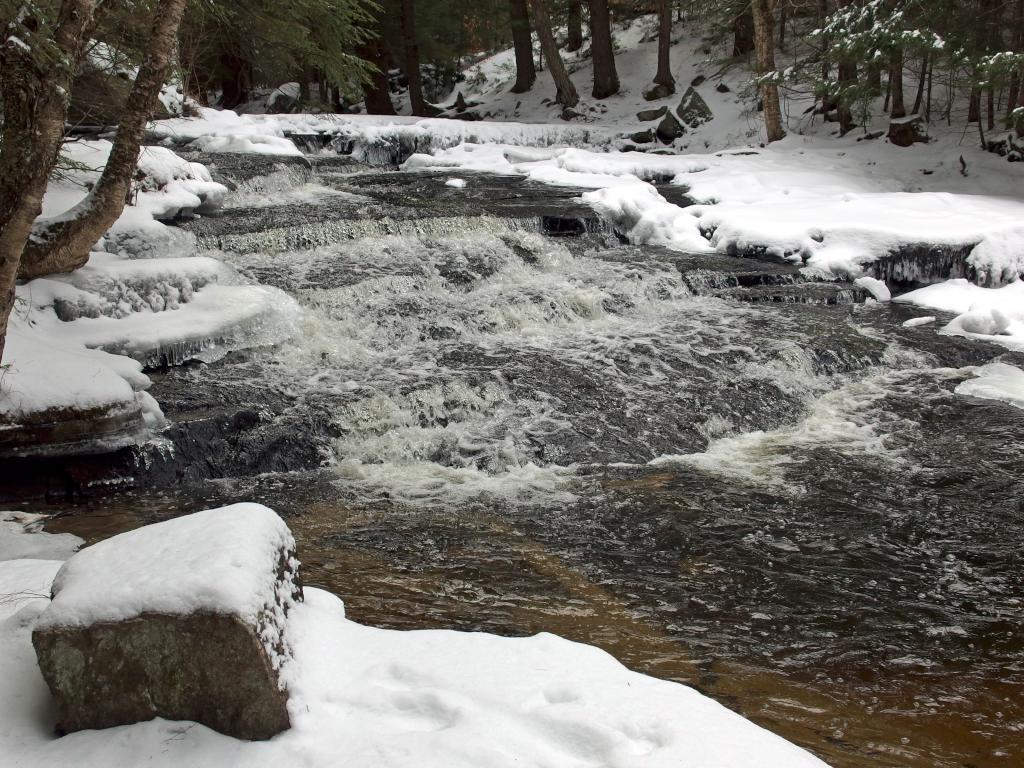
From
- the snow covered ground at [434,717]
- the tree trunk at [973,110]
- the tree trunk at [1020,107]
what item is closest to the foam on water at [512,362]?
the snow covered ground at [434,717]

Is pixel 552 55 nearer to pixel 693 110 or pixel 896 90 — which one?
pixel 693 110

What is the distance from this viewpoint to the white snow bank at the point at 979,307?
339 inches

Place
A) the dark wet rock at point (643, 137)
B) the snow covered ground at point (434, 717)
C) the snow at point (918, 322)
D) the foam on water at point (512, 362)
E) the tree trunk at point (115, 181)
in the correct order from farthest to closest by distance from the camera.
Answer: the dark wet rock at point (643, 137)
the snow at point (918, 322)
the foam on water at point (512, 362)
the tree trunk at point (115, 181)
the snow covered ground at point (434, 717)

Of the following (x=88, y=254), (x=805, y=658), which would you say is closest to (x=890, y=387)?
(x=805, y=658)

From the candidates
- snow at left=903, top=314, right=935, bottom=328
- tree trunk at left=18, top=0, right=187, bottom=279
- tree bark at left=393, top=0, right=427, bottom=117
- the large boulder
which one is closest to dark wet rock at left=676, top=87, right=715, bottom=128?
tree bark at left=393, top=0, right=427, bottom=117

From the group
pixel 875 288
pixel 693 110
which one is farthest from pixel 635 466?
pixel 693 110

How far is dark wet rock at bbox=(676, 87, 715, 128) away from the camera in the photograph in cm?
2053

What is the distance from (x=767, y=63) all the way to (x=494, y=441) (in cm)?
1273

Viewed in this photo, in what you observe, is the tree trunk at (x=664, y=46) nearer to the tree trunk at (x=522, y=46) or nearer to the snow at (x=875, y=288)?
the tree trunk at (x=522, y=46)

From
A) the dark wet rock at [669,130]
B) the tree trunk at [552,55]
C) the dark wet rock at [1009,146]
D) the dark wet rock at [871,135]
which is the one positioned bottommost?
the dark wet rock at [1009,146]

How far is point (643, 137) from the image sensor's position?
20250 mm

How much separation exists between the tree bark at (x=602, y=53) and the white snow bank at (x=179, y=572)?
22.0m

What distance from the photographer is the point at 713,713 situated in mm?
2719

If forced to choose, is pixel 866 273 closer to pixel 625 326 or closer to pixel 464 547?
pixel 625 326
